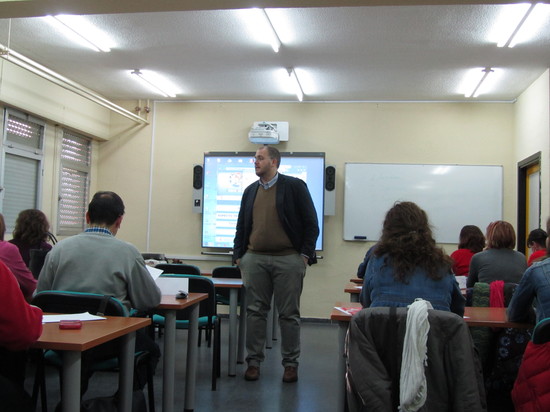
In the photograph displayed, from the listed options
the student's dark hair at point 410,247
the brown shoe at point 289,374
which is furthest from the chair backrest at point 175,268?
the student's dark hair at point 410,247

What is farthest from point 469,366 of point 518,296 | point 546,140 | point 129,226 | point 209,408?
point 129,226

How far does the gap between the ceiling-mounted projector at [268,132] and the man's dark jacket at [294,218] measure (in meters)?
2.95

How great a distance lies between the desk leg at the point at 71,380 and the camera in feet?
5.54

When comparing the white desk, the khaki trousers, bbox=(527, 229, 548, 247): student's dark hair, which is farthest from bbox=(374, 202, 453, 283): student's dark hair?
bbox=(527, 229, 548, 247): student's dark hair

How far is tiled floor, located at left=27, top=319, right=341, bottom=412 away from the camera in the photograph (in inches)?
131

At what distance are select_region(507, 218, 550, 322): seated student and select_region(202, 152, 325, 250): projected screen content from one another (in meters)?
4.60

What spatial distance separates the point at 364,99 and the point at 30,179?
4056 mm

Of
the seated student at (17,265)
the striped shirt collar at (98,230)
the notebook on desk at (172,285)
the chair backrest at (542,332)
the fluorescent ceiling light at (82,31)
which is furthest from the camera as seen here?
the fluorescent ceiling light at (82,31)

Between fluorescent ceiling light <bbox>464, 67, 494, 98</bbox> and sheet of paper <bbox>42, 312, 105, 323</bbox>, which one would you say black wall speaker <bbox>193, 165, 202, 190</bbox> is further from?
sheet of paper <bbox>42, 312, 105, 323</bbox>

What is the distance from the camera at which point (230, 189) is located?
23.2 feet

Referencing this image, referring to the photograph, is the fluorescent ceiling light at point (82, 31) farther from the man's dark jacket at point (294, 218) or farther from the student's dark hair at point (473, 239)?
the student's dark hair at point (473, 239)

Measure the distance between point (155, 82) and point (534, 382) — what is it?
5.41 m

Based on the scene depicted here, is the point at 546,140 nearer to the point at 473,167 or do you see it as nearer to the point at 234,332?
the point at 473,167

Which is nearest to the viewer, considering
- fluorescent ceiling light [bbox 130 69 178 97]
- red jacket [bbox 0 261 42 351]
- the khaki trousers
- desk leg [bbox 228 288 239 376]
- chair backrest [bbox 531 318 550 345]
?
red jacket [bbox 0 261 42 351]
